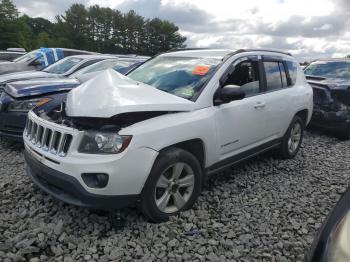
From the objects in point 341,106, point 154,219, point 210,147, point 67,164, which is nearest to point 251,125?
point 210,147

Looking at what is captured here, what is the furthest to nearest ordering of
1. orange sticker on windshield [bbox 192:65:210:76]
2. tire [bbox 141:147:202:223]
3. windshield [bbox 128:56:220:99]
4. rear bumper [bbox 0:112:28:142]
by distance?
rear bumper [bbox 0:112:28:142] → orange sticker on windshield [bbox 192:65:210:76] → windshield [bbox 128:56:220:99] → tire [bbox 141:147:202:223]

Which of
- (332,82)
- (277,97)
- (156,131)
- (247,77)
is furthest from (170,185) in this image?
(332,82)

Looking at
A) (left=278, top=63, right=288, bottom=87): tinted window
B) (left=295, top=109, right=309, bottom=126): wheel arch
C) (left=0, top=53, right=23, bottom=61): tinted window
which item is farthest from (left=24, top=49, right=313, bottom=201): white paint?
(left=0, top=53, right=23, bottom=61): tinted window

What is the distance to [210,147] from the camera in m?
3.47

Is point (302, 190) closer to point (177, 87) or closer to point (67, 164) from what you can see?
point (177, 87)

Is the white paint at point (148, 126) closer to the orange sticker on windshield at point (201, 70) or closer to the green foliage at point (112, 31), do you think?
the orange sticker on windshield at point (201, 70)

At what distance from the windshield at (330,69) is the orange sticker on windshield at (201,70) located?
5.43 metres

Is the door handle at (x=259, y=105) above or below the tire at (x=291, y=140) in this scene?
above

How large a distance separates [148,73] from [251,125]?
143cm

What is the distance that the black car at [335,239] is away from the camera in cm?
138

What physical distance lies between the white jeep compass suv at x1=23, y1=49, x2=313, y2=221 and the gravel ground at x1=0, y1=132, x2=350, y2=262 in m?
0.29

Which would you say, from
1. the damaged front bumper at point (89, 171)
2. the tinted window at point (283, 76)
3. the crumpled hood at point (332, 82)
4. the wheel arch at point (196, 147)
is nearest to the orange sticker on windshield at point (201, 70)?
the wheel arch at point (196, 147)

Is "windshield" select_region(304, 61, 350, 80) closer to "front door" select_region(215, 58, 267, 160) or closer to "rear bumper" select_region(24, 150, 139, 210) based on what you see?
"front door" select_region(215, 58, 267, 160)

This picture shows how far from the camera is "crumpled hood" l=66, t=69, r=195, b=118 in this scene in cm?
283
